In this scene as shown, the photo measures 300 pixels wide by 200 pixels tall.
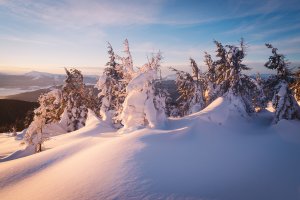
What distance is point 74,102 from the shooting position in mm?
27781

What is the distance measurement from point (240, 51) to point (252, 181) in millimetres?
13528

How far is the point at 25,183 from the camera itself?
8.47 meters

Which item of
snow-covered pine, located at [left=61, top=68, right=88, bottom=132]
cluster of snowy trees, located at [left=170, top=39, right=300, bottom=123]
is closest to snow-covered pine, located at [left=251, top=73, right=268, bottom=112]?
cluster of snowy trees, located at [left=170, top=39, right=300, bottom=123]

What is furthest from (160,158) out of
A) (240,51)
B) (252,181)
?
(240,51)

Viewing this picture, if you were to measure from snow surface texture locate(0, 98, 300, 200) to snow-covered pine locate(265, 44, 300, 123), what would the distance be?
60.5 inches

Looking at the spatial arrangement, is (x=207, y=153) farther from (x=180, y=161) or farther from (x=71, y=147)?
(x=71, y=147)

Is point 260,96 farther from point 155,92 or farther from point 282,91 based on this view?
point 155,92

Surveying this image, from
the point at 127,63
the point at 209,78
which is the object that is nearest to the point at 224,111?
the point at 127,63

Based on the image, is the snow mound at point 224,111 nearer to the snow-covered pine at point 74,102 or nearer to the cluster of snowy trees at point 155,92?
the cluster of snowy trees at point 155,92

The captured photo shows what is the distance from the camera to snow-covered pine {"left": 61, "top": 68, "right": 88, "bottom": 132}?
90.2 ft

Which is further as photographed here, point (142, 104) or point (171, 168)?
point (142, 104)

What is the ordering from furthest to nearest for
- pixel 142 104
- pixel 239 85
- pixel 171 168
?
1. pixel 239 85
2. pixel 142 104
3. pixel 171 168

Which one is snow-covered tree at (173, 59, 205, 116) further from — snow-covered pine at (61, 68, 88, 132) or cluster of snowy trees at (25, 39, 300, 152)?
snow-covered pine at (61, 68, 88, 132)

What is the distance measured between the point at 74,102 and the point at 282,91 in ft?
71.6
